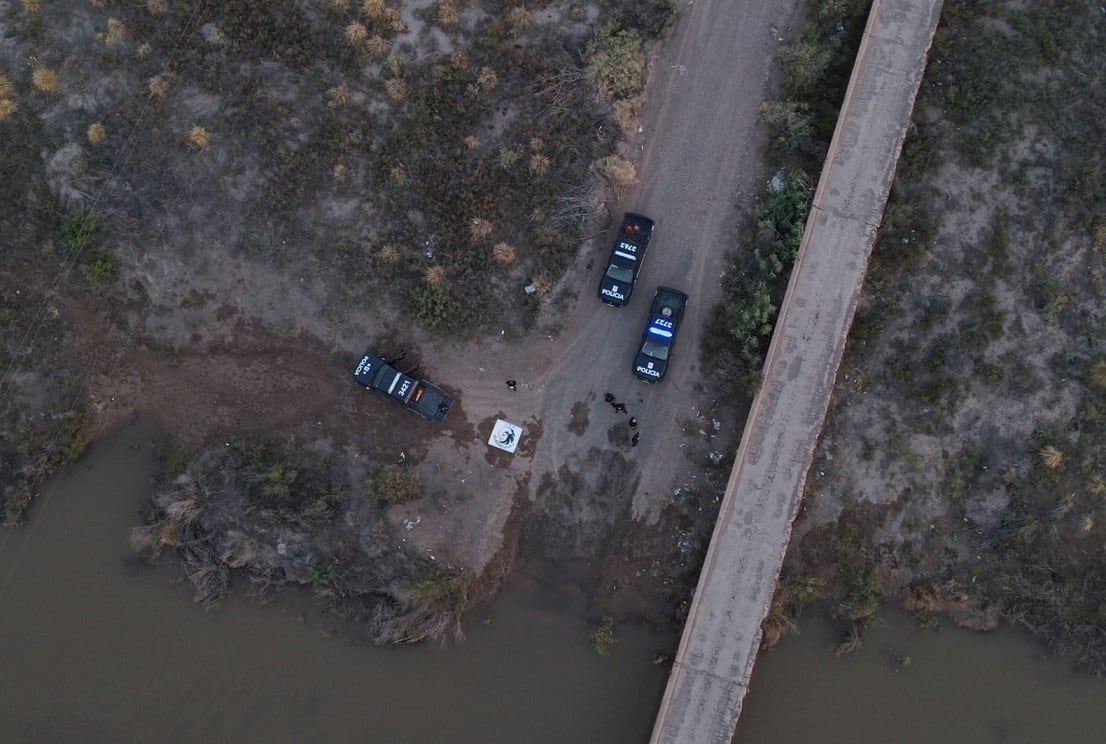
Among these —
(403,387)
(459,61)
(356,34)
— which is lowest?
(403,387)

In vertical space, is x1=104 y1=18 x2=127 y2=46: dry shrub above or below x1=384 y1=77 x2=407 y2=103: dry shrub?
below

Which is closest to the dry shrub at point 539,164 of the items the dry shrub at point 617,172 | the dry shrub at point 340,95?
the dry shrub at point 617,172

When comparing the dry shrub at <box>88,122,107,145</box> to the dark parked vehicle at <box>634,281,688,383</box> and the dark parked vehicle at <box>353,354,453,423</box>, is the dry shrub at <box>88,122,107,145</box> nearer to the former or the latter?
the dark parked vehicle at <box>353,354,453,423</box>

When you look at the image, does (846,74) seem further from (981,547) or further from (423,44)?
(981,547)

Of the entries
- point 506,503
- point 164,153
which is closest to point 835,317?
point 506,503

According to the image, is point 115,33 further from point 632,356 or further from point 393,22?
point 632,356

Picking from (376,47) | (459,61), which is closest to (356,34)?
(376,47)

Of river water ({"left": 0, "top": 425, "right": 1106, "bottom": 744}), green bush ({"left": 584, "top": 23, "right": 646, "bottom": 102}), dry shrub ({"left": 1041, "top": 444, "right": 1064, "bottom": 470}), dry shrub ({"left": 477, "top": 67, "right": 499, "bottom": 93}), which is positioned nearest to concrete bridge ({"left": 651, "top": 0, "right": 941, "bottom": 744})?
river water ({"left": 0, "top": 425, "right": 1106, "bottom": 744})
